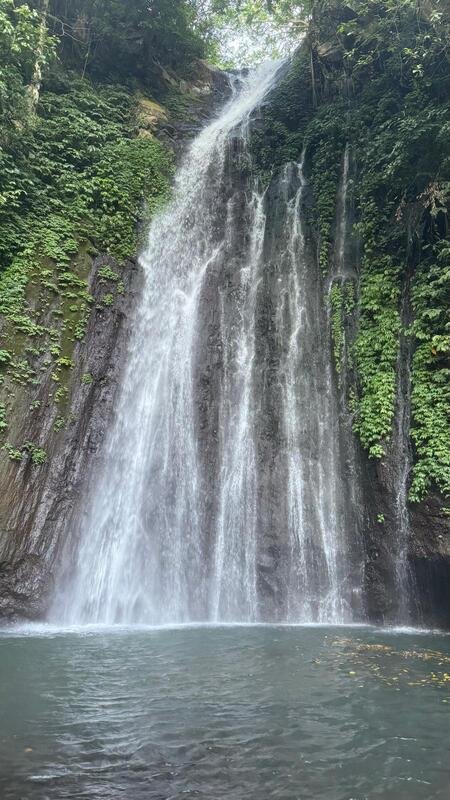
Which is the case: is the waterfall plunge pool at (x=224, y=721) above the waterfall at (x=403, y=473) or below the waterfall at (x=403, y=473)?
below

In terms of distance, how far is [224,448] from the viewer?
11219 millimetres

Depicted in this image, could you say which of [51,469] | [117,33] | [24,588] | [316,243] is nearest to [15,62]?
[117,33]

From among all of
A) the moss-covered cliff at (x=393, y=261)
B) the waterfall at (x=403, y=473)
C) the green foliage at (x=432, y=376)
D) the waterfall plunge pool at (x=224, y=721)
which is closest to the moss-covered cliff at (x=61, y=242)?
the waterfall plunge pool at (x=224, y=721)

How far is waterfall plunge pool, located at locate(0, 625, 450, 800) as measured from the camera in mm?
3078

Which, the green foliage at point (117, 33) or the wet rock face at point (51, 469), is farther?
the green foliage at point (117, 33)

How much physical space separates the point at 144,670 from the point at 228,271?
34.6 feet

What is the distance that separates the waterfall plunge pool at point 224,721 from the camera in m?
3.08

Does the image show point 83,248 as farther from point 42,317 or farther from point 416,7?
point 416,7

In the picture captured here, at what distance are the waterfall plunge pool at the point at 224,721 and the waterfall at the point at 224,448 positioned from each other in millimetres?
2719

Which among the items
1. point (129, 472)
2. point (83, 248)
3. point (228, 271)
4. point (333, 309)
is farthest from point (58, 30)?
point (129, 472)

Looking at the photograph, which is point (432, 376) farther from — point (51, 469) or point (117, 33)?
point (117, 33)

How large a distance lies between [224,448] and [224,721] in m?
7.30

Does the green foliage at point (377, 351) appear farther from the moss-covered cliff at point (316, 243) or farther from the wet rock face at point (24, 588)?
the wet rock face at point (24, 588)

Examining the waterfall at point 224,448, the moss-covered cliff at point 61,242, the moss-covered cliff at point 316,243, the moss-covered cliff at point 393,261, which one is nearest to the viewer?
the moss-covered cliff at point 393,261
